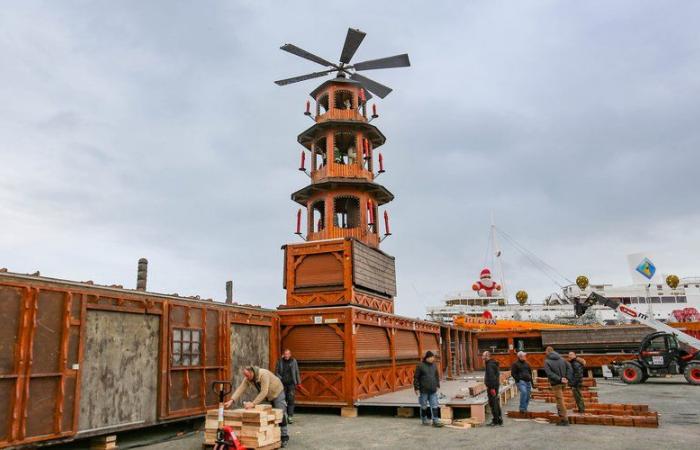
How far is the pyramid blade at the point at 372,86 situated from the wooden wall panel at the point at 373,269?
9352 mm

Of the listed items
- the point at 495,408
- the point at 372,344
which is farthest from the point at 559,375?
the point at 372,344

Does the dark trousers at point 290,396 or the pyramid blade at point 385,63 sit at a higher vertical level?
the pyramid blade at point 385,63

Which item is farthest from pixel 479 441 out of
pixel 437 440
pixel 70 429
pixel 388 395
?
pixel 70 429

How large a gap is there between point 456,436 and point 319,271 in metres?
9.92

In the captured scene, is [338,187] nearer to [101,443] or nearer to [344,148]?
[344,148]

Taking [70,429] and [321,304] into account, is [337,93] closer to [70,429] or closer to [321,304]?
[321,304]

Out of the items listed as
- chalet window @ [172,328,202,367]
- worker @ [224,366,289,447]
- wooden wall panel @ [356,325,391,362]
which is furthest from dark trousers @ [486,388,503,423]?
chalet window @ [172,328,202,367]

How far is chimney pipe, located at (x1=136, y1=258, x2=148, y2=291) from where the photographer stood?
1861cm

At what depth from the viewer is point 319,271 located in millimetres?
20719

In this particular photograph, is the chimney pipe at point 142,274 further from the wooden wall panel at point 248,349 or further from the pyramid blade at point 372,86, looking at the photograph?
the pyramid blade at point 372,86

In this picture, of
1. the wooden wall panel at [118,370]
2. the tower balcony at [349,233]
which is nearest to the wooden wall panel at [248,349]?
the wooden wall panel at [118,370]

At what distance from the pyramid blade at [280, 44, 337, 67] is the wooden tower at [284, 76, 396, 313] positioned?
113cm

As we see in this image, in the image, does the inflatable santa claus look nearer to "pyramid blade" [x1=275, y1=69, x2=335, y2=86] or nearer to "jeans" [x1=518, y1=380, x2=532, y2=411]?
"pyramid blade" [x1=275, y1=69, x2=335, y2=86]

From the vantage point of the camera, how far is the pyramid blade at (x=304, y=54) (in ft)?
83.1
